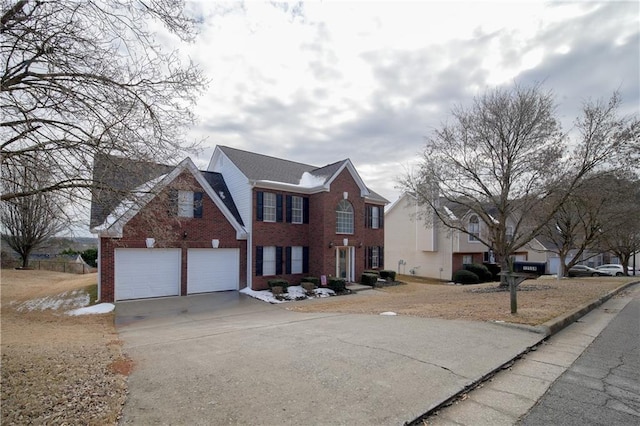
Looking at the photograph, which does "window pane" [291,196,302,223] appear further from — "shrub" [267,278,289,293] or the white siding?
the white siding

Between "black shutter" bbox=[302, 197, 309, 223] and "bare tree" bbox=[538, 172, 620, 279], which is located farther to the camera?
"black shutter" bbox=[302, 197, 309, 223]

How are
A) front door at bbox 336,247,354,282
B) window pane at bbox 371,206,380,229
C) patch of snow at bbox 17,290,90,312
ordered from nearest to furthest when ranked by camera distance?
patch of snow at bbox 17,290,90,312 → front door at bbox 336,247,354,282 → window pane at bbox 371,206,380,229

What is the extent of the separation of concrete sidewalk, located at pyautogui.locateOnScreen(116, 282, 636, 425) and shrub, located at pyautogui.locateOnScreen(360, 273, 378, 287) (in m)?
12.3

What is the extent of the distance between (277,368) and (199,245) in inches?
498

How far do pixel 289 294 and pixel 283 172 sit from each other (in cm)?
777

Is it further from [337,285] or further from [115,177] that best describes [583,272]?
[115,177]

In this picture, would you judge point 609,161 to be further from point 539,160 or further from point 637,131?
point 539,160

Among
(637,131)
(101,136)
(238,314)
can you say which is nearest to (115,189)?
(101,136)

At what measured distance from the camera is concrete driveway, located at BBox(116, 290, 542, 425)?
3.85 m

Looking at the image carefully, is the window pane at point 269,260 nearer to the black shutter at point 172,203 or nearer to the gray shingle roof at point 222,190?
the gray shingle roof at point 222,190

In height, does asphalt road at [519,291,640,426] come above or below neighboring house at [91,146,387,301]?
below

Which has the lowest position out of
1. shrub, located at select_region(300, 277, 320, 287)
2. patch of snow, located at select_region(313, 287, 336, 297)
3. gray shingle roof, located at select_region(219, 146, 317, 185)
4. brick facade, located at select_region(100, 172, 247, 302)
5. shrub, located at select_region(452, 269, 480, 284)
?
shrub, located at select_region(452, 269, 480, 284)

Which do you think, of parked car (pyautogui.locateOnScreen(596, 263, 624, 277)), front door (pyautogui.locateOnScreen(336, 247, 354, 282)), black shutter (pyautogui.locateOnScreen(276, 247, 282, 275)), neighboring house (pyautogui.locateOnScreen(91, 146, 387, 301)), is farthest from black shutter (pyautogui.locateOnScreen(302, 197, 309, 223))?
parked car (pyautogui.locateOnScreen(596, 263, 624, 277))

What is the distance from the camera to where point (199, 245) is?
55.0 ft
